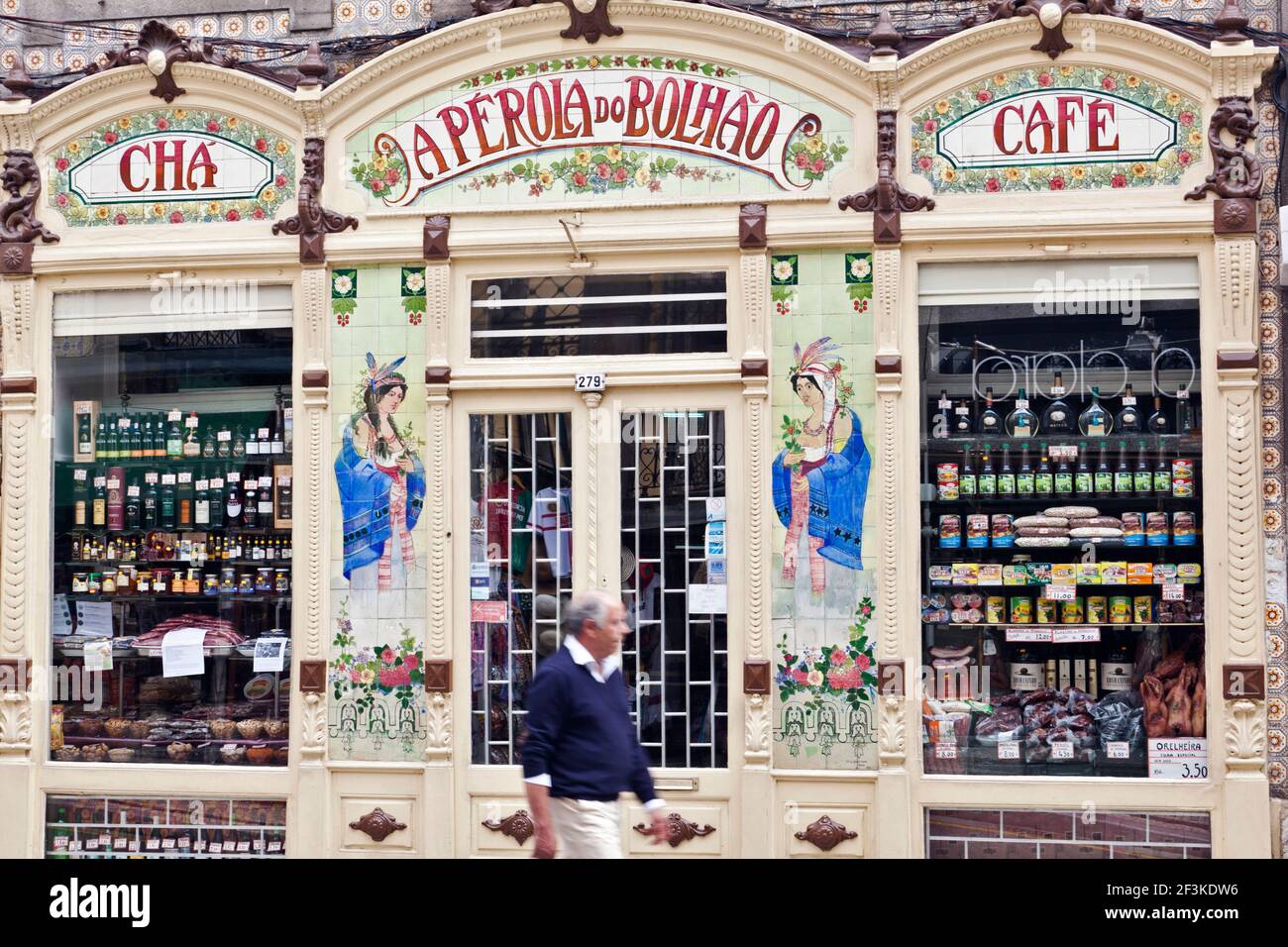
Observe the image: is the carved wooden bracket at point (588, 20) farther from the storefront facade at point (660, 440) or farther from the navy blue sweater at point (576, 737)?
the navy blue sweater at point (576, 737)

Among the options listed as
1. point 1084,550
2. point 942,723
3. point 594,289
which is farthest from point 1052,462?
point 594,289

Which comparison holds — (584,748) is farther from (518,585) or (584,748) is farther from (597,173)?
(597,173)

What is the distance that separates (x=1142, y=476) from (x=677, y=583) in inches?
107

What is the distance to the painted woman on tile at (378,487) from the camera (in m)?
9.55

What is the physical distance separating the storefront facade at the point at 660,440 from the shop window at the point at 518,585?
0.02 meters

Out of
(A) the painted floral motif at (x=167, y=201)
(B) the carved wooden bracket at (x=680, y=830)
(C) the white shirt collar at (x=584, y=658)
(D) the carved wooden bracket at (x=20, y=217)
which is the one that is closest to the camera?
(C) the white shirt collar at (x=584, y=658)

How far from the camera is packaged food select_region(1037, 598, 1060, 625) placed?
363 inches

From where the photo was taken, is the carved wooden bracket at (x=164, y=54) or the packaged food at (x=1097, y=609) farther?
the carved wooden bracket at (x=164, y=54)

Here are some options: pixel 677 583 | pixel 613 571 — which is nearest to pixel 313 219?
pixel 613 571

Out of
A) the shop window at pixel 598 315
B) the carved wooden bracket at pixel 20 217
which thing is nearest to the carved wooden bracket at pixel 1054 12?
the shop window at pixel 598 315

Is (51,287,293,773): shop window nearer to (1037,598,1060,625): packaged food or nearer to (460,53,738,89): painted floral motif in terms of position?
(460,53,738,89): painted floral motif

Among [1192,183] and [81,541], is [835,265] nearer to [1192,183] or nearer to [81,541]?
[1192,183]

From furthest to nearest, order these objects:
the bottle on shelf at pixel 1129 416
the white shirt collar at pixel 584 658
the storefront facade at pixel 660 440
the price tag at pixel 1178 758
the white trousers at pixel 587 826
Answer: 1. the bottle on shelf at pixel 1129 416
2. the storefront facade at pixel 660 440
3. the price tag at pixel 1178 758
4. the white shirt collar at pixel 584 658
5. the white trousers at pixel 587 826

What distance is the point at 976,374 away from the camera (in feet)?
30.5
